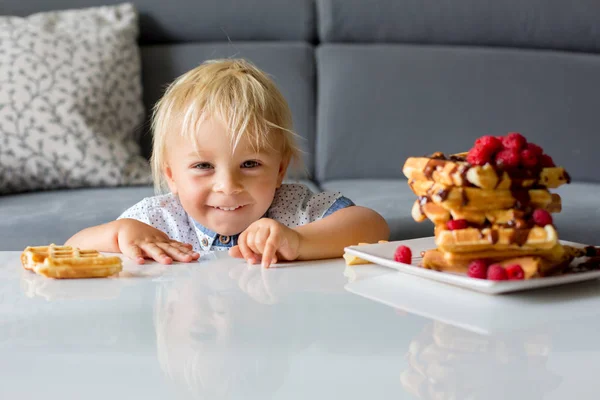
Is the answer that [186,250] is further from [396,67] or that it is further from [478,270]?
[396,67]

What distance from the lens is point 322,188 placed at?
2.33 m

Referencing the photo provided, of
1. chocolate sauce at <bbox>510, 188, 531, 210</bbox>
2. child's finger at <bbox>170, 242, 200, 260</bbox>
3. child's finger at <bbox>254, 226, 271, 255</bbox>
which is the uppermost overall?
chocolate sauce at <bbox>510, 188, 531, 210</bbox>

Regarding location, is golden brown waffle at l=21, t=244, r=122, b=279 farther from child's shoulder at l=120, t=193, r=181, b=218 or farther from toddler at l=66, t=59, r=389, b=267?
child's shoulder at l=120, t=193, r=181, b=218

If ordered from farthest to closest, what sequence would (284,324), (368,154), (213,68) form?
(368,154) → (213,68) → (284,324)

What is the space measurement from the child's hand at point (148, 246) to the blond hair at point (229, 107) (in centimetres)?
19

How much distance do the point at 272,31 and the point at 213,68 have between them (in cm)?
124

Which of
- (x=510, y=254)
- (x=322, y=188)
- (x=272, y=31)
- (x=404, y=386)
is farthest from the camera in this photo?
(x=272, y=31)

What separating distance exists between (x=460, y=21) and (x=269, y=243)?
6.07ft

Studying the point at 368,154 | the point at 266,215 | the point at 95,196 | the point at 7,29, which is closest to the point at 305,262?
the point at 266,215

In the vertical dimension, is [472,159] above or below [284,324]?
above

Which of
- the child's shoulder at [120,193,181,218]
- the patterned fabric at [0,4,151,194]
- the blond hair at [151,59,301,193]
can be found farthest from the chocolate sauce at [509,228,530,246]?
the patterned fabric at [0,4,151,194]

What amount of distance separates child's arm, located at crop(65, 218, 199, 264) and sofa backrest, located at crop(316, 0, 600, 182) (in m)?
1.30

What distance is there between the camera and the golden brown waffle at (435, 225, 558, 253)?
2.75 ft

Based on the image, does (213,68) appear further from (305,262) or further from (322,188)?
(322,188)
